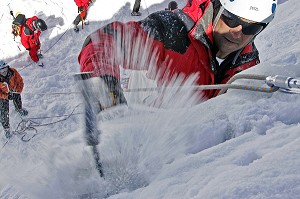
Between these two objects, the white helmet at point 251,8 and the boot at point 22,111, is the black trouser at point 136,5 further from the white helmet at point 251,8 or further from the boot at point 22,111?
the white helmet at point 251,8

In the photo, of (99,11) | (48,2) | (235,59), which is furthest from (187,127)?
(48,2)

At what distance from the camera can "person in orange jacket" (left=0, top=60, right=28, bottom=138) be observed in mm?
5578

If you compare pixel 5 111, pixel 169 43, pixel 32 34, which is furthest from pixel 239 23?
pixel 32 34

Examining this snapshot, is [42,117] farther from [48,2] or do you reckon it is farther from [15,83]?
[48,2]

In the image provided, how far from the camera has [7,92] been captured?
221 inches

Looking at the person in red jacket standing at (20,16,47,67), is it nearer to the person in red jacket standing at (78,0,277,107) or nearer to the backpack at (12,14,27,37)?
the backpack at (12,14,27,37)

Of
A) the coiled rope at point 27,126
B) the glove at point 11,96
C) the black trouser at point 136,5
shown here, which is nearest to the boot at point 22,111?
the coiled rope at point 27,126

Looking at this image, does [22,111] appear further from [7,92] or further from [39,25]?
[39,25]

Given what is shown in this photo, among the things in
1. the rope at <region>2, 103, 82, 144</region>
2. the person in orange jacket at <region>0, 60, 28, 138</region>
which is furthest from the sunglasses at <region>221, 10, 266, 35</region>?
the person in orange jacket at <region>0, 60, 28, 138</region>

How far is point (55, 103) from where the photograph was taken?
6035mm

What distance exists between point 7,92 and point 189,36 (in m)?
4.39

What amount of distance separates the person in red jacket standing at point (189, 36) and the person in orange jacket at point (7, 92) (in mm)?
4179

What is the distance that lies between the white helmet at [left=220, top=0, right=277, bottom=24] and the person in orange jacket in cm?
457

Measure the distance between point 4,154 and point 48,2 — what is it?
18.7ft
